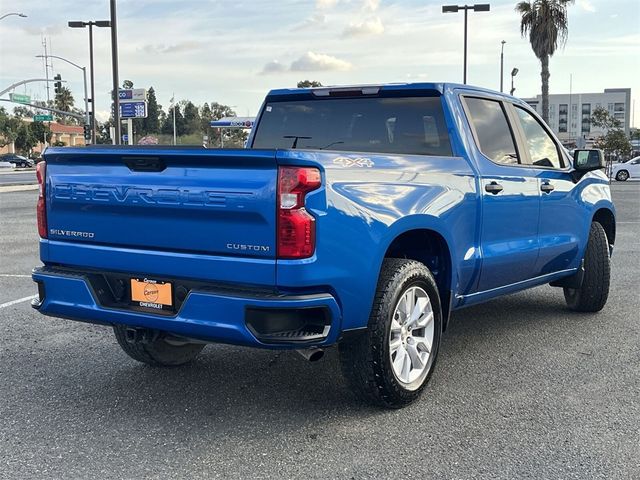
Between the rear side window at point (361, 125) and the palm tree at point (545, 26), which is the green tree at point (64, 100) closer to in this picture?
the palm tree at point (545, 26)

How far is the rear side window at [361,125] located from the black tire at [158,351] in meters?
1.70

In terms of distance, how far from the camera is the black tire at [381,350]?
3756 mm

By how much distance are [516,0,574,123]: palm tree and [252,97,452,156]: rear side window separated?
2994 centimetres

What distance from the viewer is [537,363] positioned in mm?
4945

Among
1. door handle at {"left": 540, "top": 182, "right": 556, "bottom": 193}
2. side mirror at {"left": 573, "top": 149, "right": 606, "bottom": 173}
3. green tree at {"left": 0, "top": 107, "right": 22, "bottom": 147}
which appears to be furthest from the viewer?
green tree at {"left": 0, "top": 107, "right": 22, "bottom": 147}

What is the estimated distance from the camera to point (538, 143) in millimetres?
5711

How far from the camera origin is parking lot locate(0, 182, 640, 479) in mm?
3348

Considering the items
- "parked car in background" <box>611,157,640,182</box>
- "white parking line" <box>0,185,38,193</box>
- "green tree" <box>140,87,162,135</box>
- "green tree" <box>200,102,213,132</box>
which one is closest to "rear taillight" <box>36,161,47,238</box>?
"white parking line" <box>0,185,38,193</box>

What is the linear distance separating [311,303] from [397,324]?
0.78 metres

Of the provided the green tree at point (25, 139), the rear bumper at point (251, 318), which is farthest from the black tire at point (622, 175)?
the green tree at point (25, 139)

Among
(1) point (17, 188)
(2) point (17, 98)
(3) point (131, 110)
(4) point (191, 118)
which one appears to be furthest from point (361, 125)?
(4) point (191, 118)

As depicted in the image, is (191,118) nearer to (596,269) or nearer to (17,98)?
(17,98)

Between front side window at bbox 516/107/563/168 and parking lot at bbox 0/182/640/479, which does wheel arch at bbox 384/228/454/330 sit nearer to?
parking lot at bbox 0/182/640/479

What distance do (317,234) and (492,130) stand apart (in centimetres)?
230
